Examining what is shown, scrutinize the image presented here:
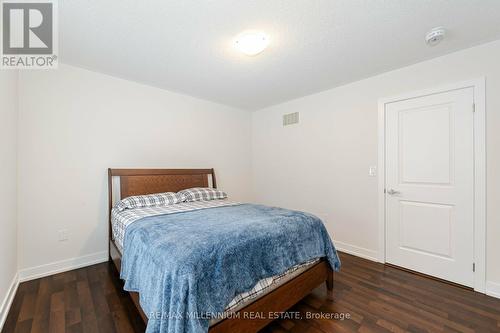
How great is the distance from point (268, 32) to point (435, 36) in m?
1.50

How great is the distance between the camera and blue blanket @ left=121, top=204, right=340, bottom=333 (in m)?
1.18

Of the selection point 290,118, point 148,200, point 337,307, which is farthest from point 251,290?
point 290,118

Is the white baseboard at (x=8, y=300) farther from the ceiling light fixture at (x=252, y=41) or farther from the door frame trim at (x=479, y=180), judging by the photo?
the door frame trim at (x=479, y=180)

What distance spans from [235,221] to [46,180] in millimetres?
2294

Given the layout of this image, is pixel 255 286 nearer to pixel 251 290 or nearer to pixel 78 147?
pixel 251 290

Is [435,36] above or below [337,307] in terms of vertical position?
above

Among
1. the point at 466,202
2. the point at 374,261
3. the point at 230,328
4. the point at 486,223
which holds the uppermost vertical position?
the point at 466,202

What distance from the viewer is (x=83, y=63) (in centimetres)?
254

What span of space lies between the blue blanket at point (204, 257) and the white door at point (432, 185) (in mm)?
1186

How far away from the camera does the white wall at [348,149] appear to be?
2078mm

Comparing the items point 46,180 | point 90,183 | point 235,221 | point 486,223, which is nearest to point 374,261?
point 486,223

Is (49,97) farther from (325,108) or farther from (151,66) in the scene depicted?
(325,108)

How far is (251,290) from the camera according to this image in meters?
1.48

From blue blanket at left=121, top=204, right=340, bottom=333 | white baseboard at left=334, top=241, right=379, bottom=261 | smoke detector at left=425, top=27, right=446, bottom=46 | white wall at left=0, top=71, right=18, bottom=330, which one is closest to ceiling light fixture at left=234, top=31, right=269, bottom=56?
smoke detector at left=425, top=27, right=446, bottom=46
